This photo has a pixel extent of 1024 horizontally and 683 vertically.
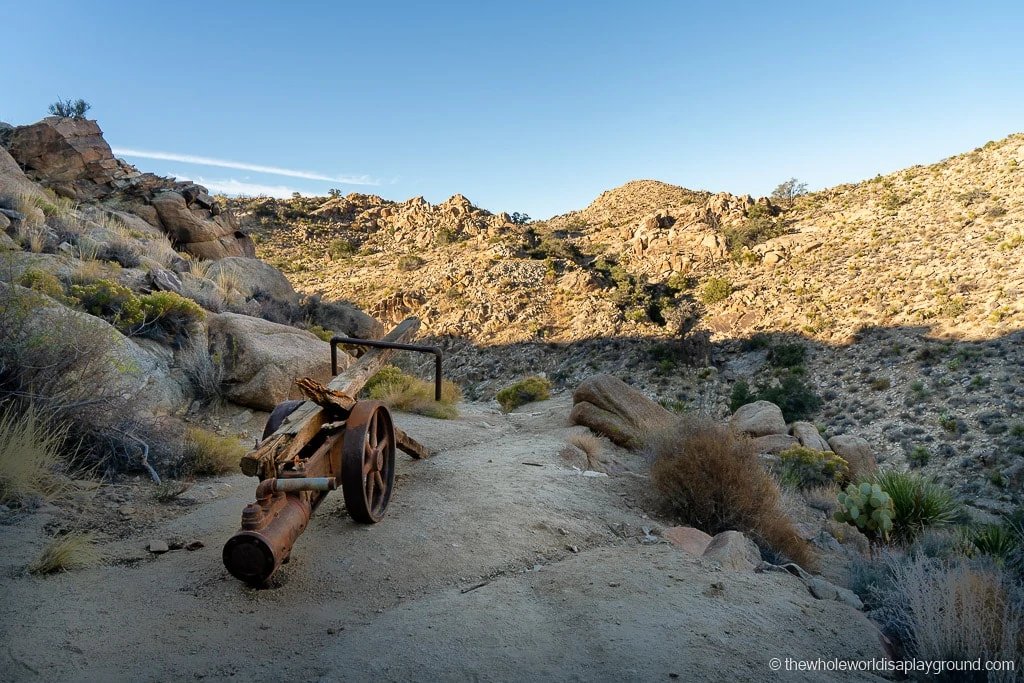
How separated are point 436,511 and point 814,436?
31.2 ft

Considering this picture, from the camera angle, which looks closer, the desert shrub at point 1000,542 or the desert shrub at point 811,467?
the desert shrub at point 1000,542

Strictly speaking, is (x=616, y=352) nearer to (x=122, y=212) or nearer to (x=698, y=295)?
(x=698, y=295)

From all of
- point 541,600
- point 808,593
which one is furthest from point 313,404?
point 808,593

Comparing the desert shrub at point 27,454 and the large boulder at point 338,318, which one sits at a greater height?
the large boulder at point 338,318

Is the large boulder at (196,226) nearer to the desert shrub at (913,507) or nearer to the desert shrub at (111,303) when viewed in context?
the desert shrub at (111,303)

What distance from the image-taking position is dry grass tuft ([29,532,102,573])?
4.08 meters

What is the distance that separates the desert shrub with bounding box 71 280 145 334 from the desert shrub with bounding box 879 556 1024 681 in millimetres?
9830

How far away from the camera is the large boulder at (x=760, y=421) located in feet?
42.0

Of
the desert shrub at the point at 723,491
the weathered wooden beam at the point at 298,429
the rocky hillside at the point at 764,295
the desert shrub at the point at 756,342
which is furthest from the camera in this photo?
the desert shrub at the point at 756,342

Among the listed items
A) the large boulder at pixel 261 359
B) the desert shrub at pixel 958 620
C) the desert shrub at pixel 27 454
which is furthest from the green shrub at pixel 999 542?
the large boulder at pixel 261 359

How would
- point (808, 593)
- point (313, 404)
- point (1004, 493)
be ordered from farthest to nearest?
point (1004, 493) → point (313, 404) → point (808, 593)

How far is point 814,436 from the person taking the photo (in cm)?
1234

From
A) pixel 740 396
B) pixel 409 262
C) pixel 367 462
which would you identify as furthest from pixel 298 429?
pixel 409 262

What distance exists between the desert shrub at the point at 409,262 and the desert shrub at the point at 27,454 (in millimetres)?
33586
